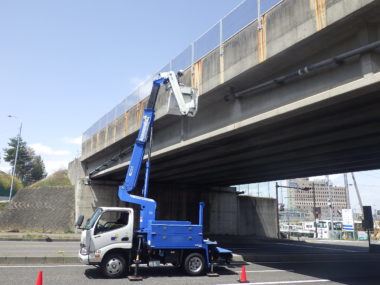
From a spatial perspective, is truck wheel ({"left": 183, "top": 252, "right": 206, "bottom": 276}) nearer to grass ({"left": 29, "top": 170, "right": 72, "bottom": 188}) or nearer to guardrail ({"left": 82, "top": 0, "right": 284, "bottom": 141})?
guardrail ({"left": 82, "top": 0, "right": 284, "bottom": 141})

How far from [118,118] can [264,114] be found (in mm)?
13906

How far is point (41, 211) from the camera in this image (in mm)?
34219

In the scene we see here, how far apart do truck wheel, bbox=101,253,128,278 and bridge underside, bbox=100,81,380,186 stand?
6.30 meters

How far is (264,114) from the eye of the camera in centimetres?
1128

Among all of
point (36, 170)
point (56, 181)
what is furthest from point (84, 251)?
point (36, 170)

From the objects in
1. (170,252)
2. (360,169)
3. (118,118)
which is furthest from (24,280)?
(360,169)

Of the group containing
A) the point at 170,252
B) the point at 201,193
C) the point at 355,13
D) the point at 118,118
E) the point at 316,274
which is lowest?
the point at 316,274

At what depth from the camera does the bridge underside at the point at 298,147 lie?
1164cm

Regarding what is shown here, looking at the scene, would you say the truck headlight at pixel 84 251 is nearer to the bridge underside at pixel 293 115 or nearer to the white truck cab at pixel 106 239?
the white truck cab at pixel 106 239

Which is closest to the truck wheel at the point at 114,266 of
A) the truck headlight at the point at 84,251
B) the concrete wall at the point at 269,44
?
the truck headlight at the point at 84,251

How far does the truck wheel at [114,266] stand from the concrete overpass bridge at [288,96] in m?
6.05

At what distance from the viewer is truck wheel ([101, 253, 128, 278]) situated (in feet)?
35.9

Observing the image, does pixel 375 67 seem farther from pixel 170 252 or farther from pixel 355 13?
pixel 170 252

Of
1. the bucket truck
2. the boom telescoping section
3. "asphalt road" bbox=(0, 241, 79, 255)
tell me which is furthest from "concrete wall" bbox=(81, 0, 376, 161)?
"asphalt road" bbox=(0, 241, 79, 255)
